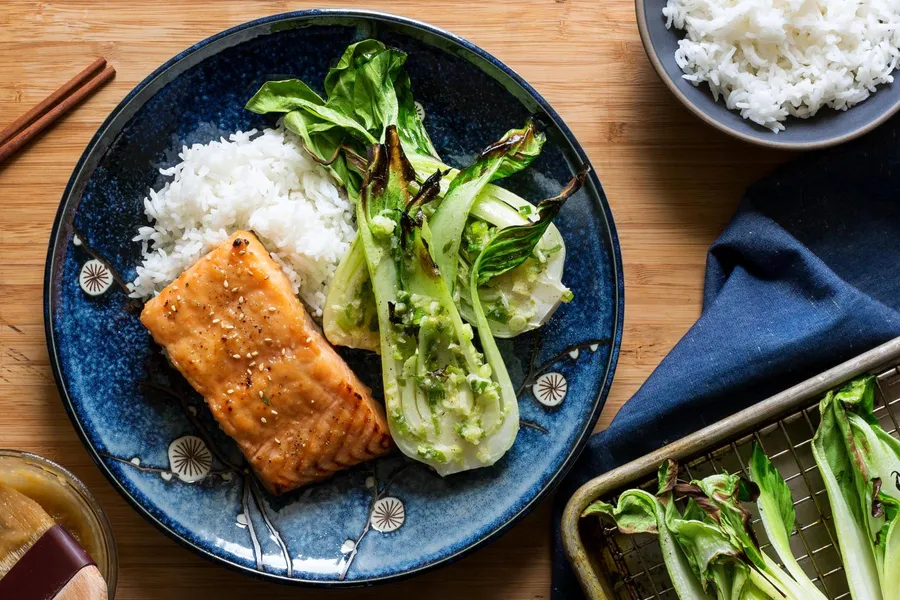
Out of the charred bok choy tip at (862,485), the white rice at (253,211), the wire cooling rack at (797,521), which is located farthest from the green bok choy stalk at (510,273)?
the charred bok choy tip at (862,485)

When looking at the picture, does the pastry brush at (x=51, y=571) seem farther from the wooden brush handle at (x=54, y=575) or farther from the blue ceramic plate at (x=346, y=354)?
the blue ceramic plate at (x=346, y=354)

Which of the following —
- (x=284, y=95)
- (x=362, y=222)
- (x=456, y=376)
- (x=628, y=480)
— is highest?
(x=284, y=95)

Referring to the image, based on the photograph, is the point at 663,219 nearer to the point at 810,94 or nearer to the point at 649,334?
the point at 649,334

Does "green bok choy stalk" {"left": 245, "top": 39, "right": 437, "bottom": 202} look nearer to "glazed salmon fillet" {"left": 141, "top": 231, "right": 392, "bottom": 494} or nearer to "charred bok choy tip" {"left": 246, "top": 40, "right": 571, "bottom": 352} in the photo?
"charred bok choy tip" {"left": 246, "top": 40, "right": 571, "bottom": 352}

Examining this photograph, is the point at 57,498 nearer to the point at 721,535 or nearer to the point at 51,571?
the point at 51,571

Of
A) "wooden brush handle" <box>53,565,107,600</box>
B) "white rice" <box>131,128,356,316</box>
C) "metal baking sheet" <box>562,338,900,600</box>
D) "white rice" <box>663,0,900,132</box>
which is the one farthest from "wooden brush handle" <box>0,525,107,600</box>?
"white rice" <box>663,0,900,132</box>

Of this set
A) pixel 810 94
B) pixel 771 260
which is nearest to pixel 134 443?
pixel 771 260

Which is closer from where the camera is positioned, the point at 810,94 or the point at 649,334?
the point at 810,94
